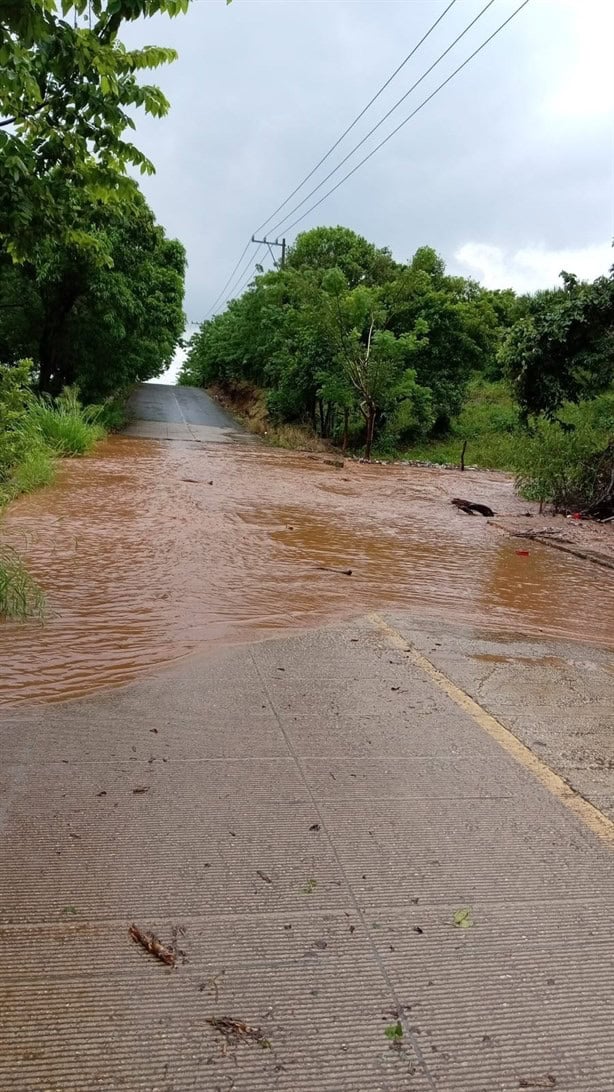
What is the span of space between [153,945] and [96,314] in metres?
24.6

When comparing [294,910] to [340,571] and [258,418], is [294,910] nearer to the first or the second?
[340,571]

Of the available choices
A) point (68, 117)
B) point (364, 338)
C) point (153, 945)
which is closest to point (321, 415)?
point (364, 338)

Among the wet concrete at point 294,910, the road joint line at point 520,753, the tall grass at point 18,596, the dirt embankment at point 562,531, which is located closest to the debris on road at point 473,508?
the dirt embankment at point 562,531

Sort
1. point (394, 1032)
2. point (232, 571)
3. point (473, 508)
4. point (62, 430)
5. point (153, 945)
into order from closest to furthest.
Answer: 1. point (394, 1032)
2. point (153, 945)
3. point (232, 571)
4. point (473, 508)
5. point (62, 430)

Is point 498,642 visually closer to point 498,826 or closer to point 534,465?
point 498,826

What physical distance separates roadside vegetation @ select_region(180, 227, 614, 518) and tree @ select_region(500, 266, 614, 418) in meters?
0.02

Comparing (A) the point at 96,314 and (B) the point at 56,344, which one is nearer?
(A) the point at 96,314

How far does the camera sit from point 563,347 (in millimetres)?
13188

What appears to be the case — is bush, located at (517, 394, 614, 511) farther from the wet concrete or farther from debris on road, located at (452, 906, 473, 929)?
debris on road, located at (452, 906, 473, 929)

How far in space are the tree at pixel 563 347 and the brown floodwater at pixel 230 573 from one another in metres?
2.76

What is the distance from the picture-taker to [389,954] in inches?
88.5

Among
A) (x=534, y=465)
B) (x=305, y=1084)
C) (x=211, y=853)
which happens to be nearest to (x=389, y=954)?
(x=305, y=1084)

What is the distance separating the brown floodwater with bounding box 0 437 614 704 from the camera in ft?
18.1

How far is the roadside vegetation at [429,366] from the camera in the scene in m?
13.6
